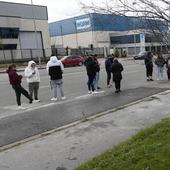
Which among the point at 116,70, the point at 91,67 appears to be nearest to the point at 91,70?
the point at 91,67

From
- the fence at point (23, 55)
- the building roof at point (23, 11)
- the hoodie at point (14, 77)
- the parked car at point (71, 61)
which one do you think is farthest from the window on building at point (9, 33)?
the hoodie at point (14, 77)

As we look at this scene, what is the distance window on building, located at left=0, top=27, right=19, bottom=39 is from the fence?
2.36 m

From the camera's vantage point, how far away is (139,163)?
552cm

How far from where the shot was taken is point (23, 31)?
210 feet

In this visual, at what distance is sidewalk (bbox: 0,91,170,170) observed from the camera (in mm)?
7031

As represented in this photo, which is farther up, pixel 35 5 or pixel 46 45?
pixel 35 5

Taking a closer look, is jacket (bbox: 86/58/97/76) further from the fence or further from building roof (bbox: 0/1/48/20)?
building roof (bbox: 0/1/48/20)

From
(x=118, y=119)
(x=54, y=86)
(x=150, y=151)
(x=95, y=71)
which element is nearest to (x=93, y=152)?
(x=150, y=151)

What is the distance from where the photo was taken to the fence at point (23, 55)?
57.1m

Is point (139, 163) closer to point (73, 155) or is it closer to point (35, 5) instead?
point (73, 155)

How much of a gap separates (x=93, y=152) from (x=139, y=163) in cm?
206

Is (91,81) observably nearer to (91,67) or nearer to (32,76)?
(91,67)

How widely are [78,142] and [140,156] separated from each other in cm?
267

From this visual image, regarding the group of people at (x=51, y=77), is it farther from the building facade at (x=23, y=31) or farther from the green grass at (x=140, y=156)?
the building facade at (x=23, y=31)
